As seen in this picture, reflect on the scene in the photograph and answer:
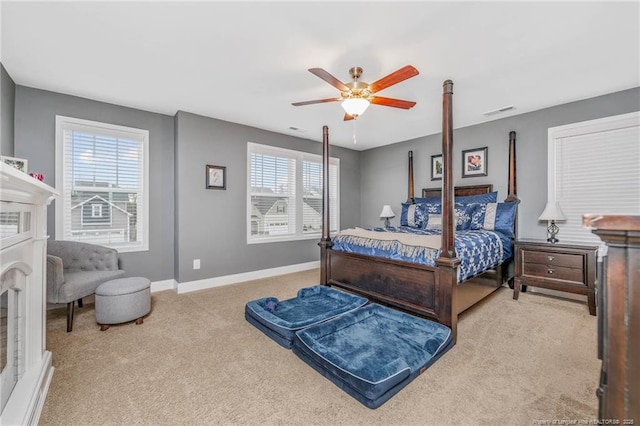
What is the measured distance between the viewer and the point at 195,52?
2350 mm

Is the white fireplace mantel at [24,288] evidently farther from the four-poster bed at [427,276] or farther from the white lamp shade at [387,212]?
the white lamp shade at [387,212]

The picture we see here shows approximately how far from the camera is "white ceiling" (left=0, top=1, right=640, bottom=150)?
1.87 m

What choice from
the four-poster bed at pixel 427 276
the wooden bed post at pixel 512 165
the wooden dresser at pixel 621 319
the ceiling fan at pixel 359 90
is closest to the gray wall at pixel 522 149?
the wooden bed post at pixel 512 165

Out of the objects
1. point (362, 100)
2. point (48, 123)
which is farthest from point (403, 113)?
point (48, 123)

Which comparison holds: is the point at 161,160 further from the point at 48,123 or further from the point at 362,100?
the point at 362,100

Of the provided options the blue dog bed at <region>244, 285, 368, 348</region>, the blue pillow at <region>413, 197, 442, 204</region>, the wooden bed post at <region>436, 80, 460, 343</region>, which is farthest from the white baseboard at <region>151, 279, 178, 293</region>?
the blue pillow at <region>413, 197, 442, 204</region>

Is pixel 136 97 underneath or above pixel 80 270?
above

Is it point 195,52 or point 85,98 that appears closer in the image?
point 195,52

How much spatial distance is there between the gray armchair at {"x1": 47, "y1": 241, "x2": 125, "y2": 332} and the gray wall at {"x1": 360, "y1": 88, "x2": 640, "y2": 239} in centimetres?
434

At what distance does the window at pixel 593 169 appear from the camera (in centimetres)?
308

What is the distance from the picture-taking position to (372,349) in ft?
6.59

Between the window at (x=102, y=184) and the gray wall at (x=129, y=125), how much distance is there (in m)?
0.07

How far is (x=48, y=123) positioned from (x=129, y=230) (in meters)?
1.42

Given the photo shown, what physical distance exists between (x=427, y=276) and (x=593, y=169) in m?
2.66
